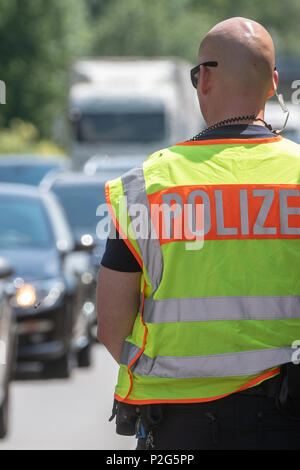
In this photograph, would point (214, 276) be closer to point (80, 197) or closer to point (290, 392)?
point (290, 392)

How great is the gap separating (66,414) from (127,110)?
2011 cm

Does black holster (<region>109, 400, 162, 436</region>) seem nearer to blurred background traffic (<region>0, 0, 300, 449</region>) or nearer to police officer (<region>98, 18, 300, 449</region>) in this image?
police officer (<region>98, 18, 300, 449</region>)

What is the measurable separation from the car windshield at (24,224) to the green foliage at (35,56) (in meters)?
40.5

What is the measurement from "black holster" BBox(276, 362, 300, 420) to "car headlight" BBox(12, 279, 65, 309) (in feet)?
24.9

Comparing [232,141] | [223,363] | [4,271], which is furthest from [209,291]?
[4,271]

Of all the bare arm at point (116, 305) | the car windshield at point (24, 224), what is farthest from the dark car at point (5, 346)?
the bare arm at point (116, 305)

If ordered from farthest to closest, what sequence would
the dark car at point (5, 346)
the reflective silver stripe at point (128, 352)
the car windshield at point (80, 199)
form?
the car windshield at point (80, 199), the dark car at point (5, 346), the reflective silver stripe at point (128, 352)

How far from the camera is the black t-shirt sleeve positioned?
119 inches

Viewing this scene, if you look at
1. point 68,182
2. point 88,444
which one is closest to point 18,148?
point 68,182

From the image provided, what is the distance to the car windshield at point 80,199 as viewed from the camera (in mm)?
15156

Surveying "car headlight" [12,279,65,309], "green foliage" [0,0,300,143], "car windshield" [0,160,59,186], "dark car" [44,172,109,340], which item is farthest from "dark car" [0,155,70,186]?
"green foliage" [0,0,300,143]

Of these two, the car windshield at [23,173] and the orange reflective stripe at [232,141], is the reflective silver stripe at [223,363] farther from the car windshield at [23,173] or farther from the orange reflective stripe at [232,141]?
the car windshield at [23,173]

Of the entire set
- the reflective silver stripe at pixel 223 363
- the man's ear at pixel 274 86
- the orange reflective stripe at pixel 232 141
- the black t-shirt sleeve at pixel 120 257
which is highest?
the man's ear at pixel 274 86
